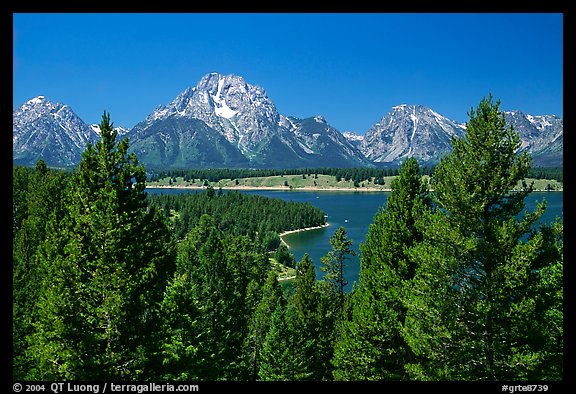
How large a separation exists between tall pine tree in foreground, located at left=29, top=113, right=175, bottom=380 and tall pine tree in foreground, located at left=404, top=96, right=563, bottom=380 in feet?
27.1

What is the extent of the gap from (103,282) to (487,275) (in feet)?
35.8

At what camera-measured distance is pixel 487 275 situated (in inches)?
482

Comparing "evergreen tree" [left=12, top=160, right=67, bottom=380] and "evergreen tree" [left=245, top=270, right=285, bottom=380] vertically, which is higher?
→ "evergreen tree" [left=12, top=160, right=67, bottom=380]

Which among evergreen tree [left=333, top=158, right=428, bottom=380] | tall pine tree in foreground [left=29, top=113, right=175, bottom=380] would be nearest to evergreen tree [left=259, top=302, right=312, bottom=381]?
evergreen tree [left=333, top=158, right=428, bottom=380]

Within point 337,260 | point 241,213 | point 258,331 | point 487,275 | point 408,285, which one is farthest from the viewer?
point 241,213

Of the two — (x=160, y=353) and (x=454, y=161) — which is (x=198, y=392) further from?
(x=454, y=161)

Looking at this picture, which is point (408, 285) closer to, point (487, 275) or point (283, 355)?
point (487, 275)

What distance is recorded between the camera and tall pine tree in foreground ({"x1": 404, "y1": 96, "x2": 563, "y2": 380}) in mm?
11727

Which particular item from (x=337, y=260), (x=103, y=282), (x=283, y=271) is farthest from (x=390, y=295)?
(x=283, y=271)

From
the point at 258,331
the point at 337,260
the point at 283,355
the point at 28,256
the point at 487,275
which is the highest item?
the point at 487,275

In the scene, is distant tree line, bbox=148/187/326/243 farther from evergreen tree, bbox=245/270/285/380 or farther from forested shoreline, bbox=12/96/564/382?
forested shoreline, bbox=12/96/564/382

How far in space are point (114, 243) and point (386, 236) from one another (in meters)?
9.98

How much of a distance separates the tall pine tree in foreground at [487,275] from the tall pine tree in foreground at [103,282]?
8.25 m

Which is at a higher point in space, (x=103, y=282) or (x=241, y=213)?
(x=103, y=282)
